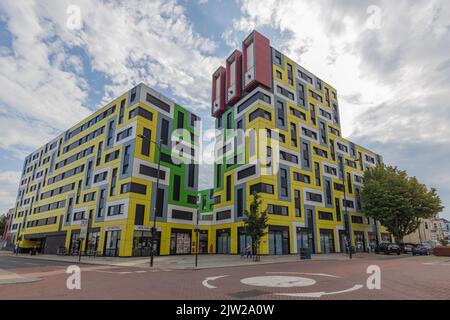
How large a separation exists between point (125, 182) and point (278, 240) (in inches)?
929

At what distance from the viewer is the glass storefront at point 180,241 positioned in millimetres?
40250

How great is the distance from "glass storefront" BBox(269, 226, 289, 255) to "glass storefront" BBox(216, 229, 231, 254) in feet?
27.1

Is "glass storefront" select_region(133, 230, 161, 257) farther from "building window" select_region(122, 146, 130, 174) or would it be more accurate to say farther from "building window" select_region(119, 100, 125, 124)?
"building window" select_region(119, 100, 125, 124)

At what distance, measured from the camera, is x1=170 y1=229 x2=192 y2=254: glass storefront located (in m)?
40.2

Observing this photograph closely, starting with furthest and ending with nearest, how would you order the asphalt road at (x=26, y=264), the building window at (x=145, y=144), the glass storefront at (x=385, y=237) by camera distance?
the glass storefront at (x=385, y=237) → the building window at (x=145, y=144) → the asphalt road at (x=26, y=264)

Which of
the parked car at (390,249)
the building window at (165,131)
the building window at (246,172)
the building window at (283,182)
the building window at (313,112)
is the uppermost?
the building window at (313,112)

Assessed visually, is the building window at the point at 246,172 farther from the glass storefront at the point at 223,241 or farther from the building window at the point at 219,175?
the glass storefront at the point at 223,241

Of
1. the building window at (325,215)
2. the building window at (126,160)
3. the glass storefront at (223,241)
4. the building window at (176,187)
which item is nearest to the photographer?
the building window at (126,160)

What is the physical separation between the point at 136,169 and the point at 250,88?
75.7 feet

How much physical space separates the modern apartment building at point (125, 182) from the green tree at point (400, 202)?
32.6 m

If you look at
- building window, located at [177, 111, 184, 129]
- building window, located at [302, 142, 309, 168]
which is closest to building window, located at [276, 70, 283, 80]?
building window, located at [302, 142, 309, 168]

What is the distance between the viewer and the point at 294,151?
43281 mm

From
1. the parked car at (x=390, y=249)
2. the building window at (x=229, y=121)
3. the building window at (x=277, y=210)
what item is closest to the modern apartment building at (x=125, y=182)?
the building window at (x=229, y=121)
